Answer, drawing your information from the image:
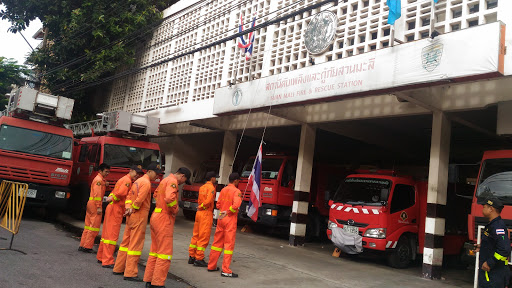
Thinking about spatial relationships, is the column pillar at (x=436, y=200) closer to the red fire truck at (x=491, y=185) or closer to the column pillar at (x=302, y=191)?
the red fire truck at (x=491, y=185)

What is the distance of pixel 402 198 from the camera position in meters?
8.99

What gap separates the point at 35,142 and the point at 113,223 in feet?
17.5

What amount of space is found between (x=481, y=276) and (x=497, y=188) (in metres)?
2.47

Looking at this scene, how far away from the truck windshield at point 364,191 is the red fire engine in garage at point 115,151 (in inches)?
221

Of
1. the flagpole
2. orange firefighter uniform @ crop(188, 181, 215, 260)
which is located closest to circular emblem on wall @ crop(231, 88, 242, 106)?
orange firefighter uniform @ crop(188, 181, 215, 260)

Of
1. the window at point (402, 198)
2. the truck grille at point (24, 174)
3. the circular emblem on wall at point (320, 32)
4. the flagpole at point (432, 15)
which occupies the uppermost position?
the circular emblem on wall at point (320, 32)

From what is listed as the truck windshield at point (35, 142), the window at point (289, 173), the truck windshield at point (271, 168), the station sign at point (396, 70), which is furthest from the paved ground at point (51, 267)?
the window at point (289, 173)

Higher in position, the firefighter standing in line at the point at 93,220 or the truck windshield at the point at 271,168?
the truck windshield at the point at 271,168

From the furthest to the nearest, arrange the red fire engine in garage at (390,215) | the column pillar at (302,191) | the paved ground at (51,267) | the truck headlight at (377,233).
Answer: the column pillar at (302,191) → the red fire engine in garage at (390,215) → the truck headlight at (377,233) → the paved ground at (51,267)

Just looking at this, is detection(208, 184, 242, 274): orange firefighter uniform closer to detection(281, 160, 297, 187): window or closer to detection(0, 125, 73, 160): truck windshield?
detection(281, 160, 297, 187): window

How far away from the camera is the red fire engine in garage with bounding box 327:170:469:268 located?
8.47 metres

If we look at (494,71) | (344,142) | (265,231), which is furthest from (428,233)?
(344,142)

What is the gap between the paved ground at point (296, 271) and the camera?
634cm

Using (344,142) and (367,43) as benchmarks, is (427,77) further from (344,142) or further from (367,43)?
(344,142)
